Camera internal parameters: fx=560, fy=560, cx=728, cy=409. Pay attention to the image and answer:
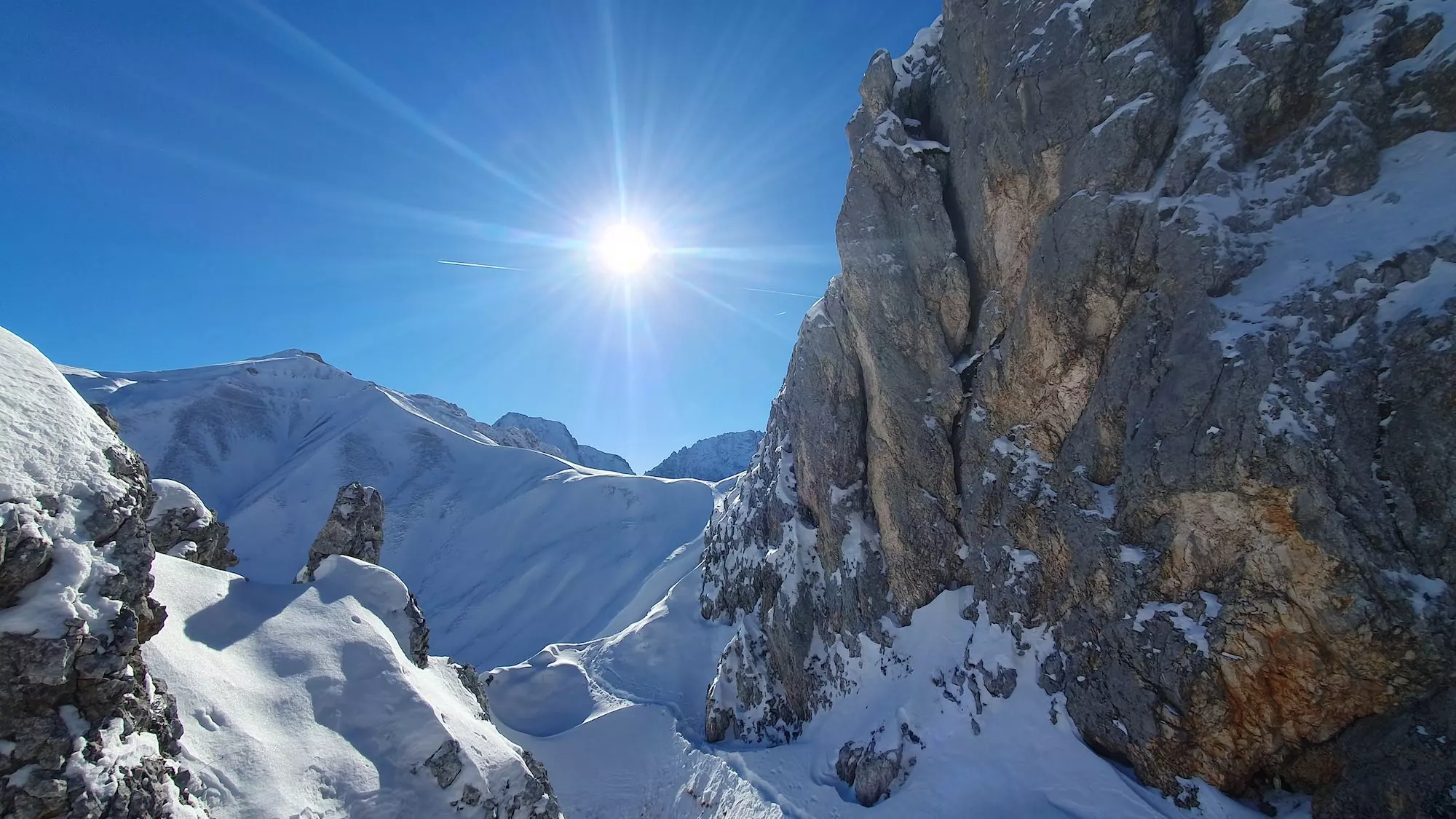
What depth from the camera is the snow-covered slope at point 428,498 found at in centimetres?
5675

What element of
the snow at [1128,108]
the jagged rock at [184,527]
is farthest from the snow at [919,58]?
the jagged rock at [184,527]

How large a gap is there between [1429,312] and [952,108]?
Answer: 60.4ft

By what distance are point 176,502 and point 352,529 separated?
212 inches

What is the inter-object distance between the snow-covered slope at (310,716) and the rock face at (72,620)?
3.77ft

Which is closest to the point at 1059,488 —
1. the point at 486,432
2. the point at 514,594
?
the point at 514,594

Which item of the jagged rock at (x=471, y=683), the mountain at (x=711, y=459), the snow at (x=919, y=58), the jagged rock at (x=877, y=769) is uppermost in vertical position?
the mountain at (x=711, y=459)

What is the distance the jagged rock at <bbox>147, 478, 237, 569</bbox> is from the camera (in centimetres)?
1870

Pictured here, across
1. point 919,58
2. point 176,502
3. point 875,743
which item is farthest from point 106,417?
point 919,58

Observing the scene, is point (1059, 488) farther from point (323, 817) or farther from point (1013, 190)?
point (323, 817)

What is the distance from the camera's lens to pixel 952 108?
1013 inches

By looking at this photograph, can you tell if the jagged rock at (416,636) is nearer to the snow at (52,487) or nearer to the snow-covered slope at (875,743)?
the snow at (52,487)

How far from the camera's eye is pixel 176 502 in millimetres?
19469

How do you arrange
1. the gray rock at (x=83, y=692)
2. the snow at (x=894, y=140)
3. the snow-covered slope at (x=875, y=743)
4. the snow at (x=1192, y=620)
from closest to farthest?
the gray rock at (x=83, y=692), the snow at (x=1192, y=620), the snow-covered slope at (x=875, y=743), the snow at (x=894, y=140)

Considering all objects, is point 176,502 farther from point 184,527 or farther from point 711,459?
point 711,459
